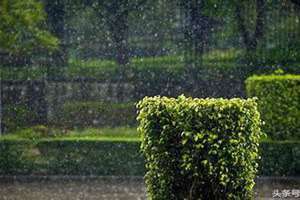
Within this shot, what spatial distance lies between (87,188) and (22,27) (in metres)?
8.05

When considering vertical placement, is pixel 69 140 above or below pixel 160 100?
below

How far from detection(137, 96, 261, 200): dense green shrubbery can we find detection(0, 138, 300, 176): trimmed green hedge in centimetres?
711

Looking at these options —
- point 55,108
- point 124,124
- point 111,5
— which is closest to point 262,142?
point 124,124

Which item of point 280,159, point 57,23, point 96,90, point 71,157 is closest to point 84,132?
point 96,90

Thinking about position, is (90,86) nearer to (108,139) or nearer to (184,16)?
(184,16)

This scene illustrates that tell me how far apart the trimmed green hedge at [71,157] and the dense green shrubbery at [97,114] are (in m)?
5.60

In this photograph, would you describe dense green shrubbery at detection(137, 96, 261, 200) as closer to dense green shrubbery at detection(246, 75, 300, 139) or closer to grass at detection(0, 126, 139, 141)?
dense green shrubbery at detection(246, 75, 300, 139)

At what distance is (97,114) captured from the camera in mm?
20781

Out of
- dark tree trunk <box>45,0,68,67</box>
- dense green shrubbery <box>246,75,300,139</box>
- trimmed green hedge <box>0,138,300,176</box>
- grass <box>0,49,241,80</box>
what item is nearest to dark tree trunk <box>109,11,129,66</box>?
grass <box>0,49,241,80</box>

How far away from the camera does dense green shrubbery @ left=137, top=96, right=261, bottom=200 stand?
715cm

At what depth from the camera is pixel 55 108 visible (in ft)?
68.1

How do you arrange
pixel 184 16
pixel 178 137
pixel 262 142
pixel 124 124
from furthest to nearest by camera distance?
pixel 184 16 < pixel 124 124 < pixel 262 142 < pixel 178 137

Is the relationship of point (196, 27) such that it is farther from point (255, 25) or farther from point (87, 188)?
point (87, 188)

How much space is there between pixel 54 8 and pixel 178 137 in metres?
16.4
